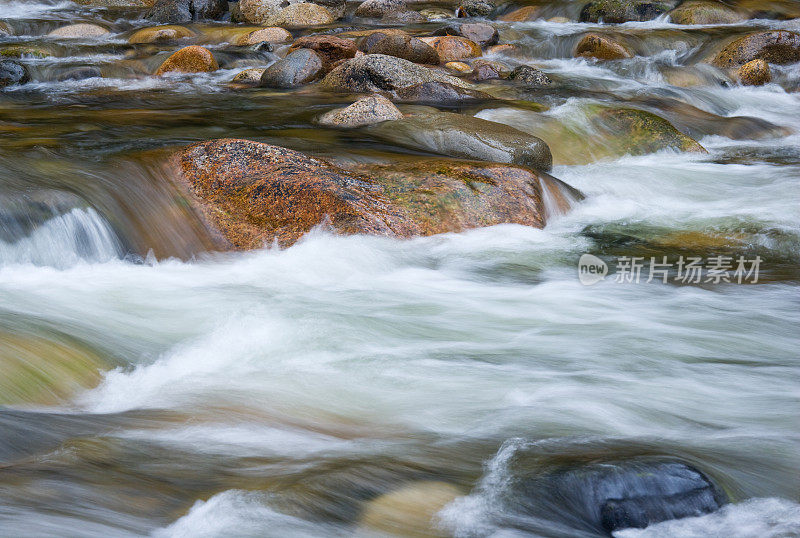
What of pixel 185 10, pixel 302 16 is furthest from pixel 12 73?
pixel 302 16

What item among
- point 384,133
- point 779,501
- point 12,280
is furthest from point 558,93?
point 779,501

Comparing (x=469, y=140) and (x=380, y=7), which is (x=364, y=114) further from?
(x=380, y=7)

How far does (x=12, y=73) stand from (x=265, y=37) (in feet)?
18.1

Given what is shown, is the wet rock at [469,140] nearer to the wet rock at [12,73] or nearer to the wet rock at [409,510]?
the wet rock at [409,510]

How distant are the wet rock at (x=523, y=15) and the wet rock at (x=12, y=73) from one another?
39.7 ft

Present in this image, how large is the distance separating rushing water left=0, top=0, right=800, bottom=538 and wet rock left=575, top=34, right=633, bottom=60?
304 inches

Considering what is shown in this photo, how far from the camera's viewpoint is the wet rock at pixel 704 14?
1819 cm

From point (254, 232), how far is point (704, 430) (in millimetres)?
3607

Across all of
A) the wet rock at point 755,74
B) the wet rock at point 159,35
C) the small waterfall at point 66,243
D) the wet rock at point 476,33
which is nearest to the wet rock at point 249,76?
A: the wet rock at point 159,35

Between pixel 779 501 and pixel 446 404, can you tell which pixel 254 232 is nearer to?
pixel 446 404

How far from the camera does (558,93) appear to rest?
11672mm

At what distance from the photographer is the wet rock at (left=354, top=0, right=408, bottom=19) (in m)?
20.2

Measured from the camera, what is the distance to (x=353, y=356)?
14.5 feet

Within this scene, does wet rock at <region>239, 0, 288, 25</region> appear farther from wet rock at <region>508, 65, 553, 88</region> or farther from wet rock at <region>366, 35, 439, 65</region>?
wet rock at <region>508, 65, 553, 88</region>
